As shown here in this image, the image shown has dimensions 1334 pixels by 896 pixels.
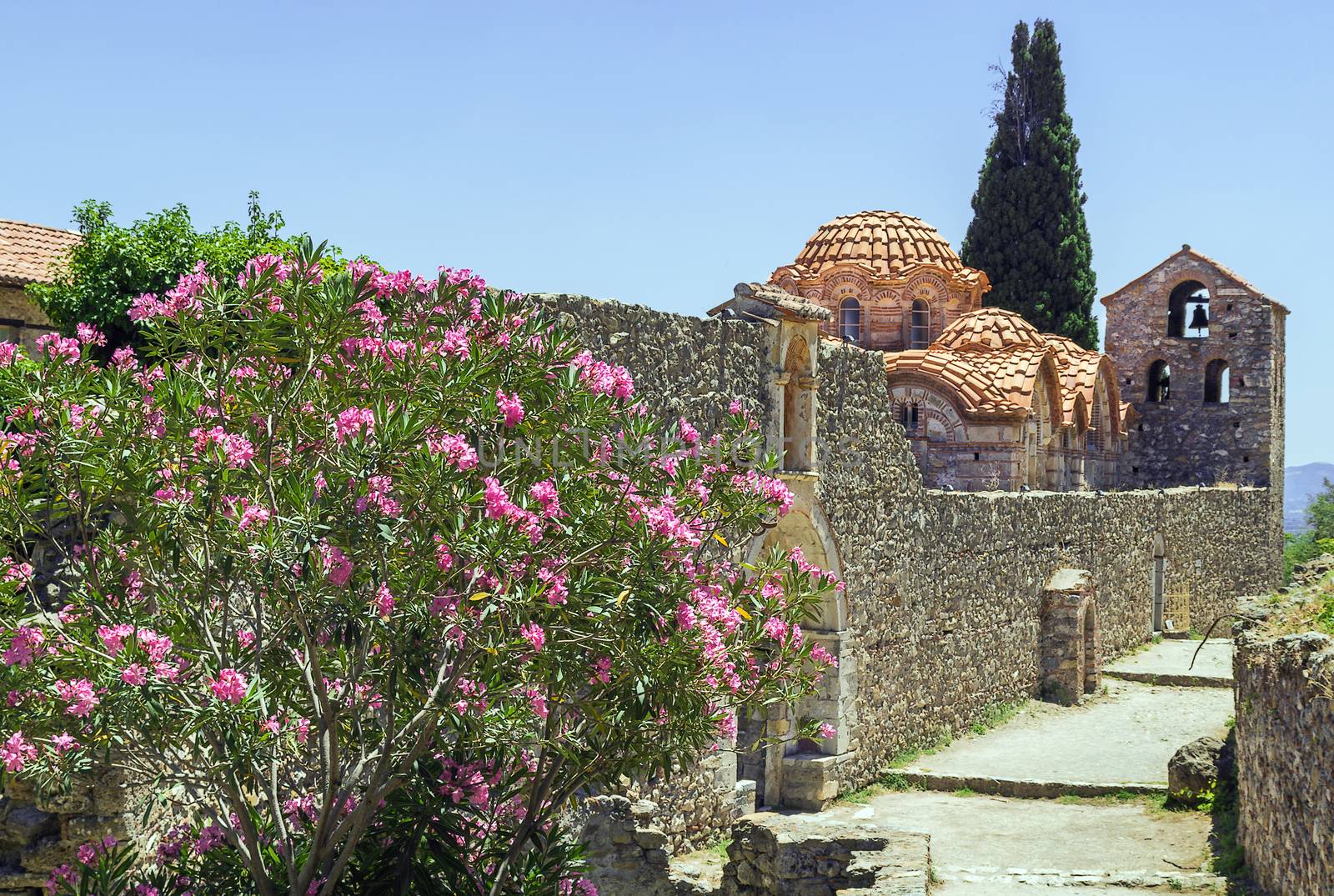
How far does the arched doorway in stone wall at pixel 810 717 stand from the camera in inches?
517

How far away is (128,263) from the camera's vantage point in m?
13.6

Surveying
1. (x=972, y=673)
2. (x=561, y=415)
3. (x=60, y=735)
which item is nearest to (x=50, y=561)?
(x=60, y=735)

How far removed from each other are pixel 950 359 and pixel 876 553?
35.8ft

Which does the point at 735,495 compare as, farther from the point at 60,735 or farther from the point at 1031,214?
the point at 1031,214

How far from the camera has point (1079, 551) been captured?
21.0 meters

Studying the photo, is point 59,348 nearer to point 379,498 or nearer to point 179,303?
point 179,303

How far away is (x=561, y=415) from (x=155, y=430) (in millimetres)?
1540

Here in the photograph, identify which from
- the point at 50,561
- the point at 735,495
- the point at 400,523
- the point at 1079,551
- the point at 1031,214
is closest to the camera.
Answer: the point at 400,523

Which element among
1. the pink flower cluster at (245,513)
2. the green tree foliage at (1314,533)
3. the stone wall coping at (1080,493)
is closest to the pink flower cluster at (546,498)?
the pink flower cluster at (245,513)

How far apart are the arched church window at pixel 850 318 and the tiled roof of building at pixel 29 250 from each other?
13140 mm

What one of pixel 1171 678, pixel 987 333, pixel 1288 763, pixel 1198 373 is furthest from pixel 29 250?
pixel 1198 373

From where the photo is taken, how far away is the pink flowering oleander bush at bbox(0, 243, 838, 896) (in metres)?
5.09

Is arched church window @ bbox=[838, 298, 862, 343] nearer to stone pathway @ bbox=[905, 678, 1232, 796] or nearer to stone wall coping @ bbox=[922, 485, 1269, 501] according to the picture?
stone wall coping @ bbox=[922, 485, 1269, 501]

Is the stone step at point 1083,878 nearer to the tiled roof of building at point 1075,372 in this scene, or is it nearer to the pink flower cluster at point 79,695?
the pink flower cluster at point 79,695
